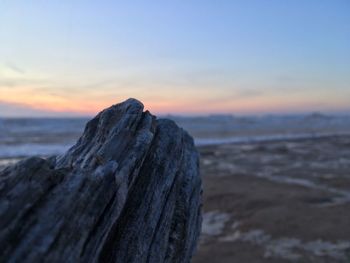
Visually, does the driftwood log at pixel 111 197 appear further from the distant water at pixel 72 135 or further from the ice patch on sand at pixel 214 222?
the distant water at pixel 72 135

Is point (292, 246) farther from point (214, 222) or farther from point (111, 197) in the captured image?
point (111, 197)

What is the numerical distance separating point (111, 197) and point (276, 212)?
1093 cm

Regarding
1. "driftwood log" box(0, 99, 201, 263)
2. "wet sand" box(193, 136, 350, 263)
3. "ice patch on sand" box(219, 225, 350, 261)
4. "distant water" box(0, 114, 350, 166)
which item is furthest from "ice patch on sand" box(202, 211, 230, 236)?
"distant water" box(0, 114, 350, 166)

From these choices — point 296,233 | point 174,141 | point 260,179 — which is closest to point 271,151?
point 260,179

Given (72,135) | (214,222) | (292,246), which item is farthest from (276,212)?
(72,135)

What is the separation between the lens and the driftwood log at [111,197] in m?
3.99

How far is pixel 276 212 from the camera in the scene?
1472 centimetres

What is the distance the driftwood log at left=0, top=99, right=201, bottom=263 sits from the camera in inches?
157

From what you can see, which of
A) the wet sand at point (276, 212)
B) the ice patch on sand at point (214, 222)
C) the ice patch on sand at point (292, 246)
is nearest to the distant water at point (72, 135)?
the wet sand at point (276, 212)

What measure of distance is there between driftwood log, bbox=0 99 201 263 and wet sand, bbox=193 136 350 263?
510 cm

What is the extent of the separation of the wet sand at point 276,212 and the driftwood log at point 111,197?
5103 mm

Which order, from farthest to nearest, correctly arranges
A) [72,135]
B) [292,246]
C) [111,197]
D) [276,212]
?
1. [72,135]
2. [276,212]
3. [292,246]
4. [111,197]

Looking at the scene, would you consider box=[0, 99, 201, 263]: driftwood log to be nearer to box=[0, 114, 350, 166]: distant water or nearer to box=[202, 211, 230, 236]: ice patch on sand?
box=[202, 211, 230, 236]: ice patch on sand

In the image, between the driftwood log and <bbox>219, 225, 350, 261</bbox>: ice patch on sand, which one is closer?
the driftwood log
